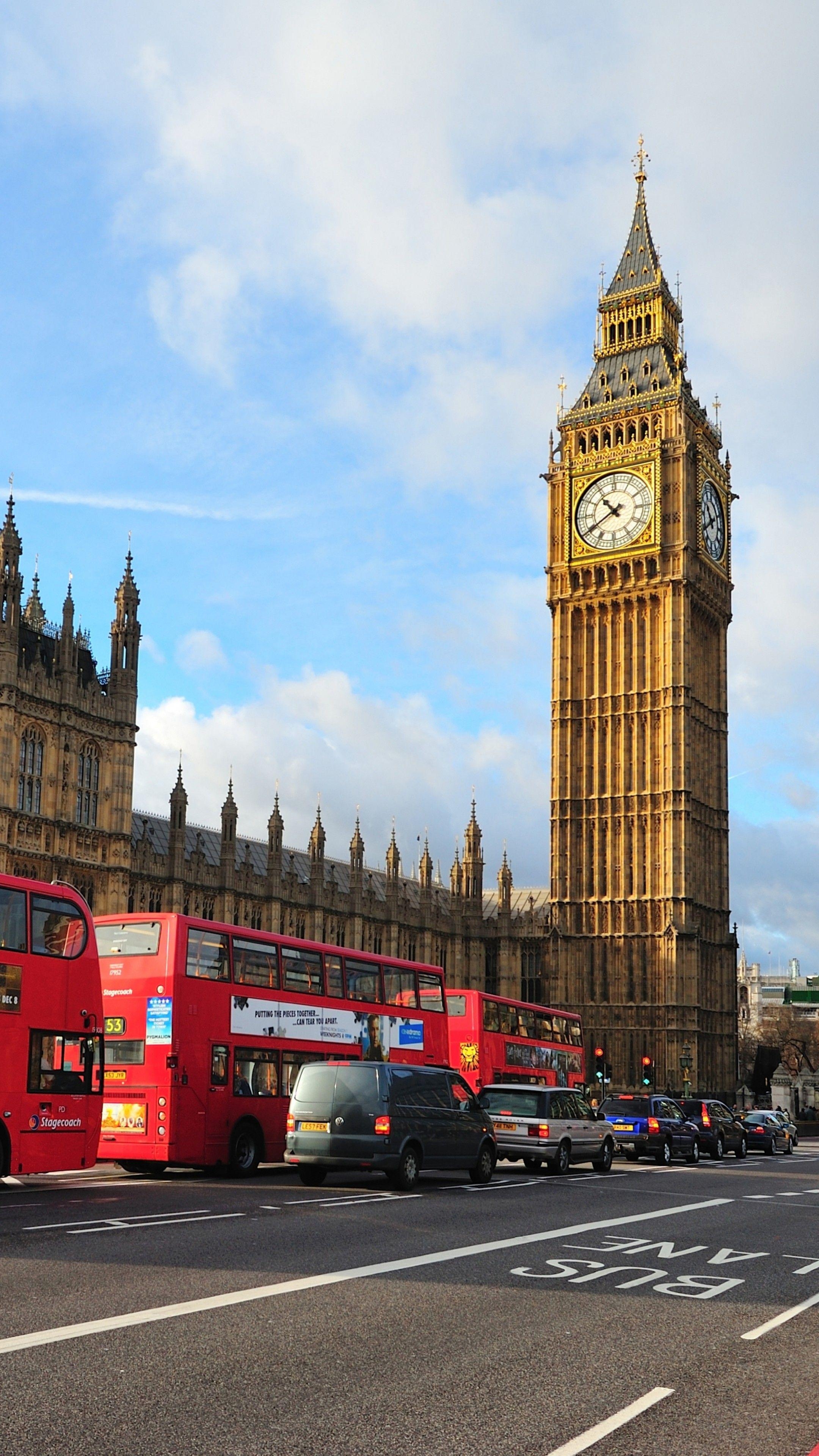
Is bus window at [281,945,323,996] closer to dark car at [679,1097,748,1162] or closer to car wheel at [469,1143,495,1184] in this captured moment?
car wheel at [469,1143,495,1184]

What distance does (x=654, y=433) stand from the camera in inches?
3455

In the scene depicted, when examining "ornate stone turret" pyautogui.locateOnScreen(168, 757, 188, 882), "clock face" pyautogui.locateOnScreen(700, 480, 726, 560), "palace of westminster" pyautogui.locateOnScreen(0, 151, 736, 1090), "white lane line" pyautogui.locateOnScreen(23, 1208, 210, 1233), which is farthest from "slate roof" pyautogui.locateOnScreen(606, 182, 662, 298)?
"white lane line" pyautogui.locateOnScreen(23, 1208, 210, 1233)

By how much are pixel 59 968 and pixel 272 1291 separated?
35.3 ft

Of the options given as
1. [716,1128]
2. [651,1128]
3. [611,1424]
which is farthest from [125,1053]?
[716,1128]

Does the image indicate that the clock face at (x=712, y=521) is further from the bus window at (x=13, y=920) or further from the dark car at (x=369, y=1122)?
the bus window at (x=13, y=920)

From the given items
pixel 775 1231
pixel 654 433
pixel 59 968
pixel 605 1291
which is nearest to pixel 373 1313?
pixel 605 1291

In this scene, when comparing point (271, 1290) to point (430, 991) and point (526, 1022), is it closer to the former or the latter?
point (430, 991)

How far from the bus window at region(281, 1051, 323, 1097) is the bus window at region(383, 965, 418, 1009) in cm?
374

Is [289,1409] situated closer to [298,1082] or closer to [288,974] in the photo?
[298,1082]

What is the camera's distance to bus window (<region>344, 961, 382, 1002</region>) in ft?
94.9

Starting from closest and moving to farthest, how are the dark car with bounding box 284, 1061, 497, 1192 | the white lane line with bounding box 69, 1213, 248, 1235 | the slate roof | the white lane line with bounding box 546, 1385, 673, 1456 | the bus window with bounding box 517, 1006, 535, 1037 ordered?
1. the white lane line with bounding box 546, 1385, 673, 1456
2. the white lane line with bounding box 69, 1213, 248, 1235
3. the dark car with bounding box 284, 1061, 497, 1192
4. the bus window with bounding box 517, 1006, 535, 1037
5. the slate roof

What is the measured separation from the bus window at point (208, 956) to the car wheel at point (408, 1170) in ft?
16.2

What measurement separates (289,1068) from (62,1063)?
6545mm

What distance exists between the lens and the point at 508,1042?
4012 cm
